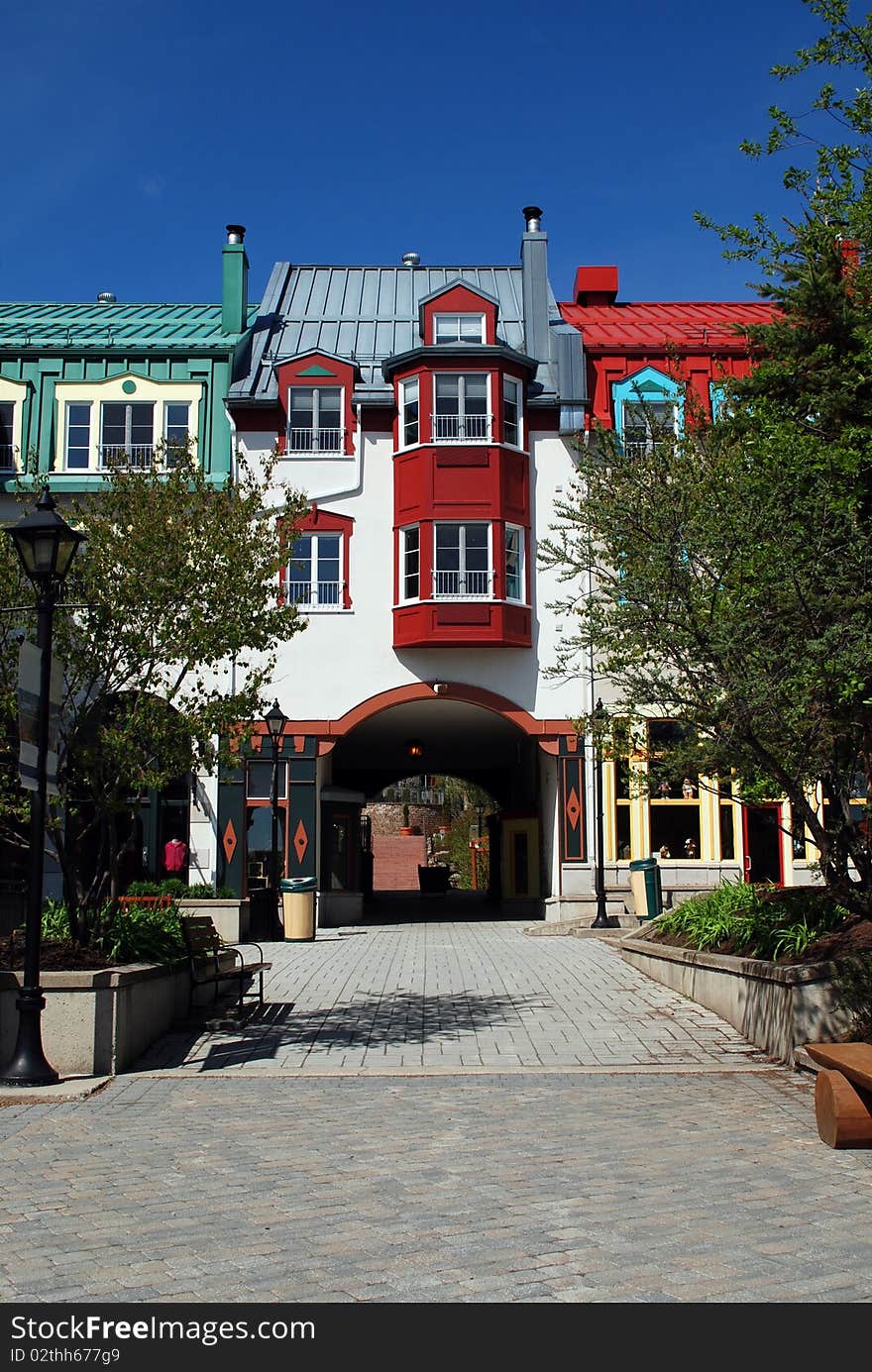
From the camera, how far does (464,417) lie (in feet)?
92.9

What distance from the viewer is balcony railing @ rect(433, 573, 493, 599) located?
90.6 ft

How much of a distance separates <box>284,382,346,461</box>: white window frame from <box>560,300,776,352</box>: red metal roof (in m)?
5.91

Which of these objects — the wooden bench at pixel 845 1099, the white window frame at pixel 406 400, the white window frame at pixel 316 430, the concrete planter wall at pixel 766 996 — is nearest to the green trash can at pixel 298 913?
the concrete planter wall at pixel 766 996

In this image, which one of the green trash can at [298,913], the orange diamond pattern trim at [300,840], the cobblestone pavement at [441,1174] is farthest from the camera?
the orange diamond pattern trim at [300,840]

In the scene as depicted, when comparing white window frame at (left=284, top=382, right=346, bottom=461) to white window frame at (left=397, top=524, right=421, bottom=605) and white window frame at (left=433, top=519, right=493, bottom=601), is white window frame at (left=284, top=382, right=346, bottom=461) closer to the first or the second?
white window frame at (left=397, top=524, right=421, bottom=605)

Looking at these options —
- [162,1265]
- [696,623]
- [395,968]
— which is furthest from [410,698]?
[162,1265]

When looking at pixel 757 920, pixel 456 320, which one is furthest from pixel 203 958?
pixel 456 320

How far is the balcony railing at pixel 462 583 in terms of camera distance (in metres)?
27.6

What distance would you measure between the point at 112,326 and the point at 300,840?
12.8 meters

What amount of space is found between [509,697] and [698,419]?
14.6m

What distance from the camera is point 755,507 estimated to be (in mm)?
10695

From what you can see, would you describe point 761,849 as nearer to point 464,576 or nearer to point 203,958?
point 464,576

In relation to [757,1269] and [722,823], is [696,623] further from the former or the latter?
[722,823]

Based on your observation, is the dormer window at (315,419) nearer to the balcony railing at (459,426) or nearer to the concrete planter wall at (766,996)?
the balcony railing at (459,426)
